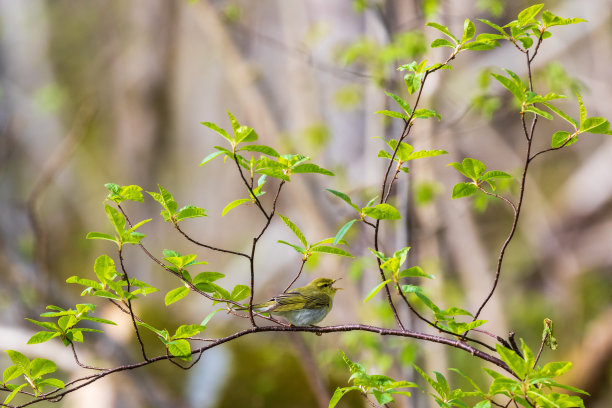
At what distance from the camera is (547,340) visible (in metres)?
1.23

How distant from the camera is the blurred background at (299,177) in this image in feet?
11.0

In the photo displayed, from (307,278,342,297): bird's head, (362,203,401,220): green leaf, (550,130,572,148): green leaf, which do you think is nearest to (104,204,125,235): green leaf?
(362,203,401,220): green leaf

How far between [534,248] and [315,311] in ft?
17.0

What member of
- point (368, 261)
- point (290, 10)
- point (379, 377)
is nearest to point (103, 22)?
point (290, 10)

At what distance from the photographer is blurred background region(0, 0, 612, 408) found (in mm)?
3338

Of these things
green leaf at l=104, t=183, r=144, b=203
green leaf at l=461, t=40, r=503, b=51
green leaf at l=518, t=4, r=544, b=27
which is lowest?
green leaf at l=104, t=183, r=144, b=203

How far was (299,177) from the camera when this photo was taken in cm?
358

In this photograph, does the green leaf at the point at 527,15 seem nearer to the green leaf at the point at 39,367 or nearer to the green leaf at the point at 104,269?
the green leaf at the point at 104,269

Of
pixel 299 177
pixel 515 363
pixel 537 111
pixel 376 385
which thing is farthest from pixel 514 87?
pixel 299 177

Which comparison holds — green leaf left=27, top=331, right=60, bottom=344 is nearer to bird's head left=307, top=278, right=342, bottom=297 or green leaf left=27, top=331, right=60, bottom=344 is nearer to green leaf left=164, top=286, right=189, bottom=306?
green leaf left=164, top=286, right=189, bottom=306

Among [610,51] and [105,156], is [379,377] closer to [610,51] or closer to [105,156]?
[610,51]

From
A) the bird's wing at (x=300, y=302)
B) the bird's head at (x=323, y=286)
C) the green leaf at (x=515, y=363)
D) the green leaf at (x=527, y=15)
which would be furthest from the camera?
the bird's head at (x=323, y=286)

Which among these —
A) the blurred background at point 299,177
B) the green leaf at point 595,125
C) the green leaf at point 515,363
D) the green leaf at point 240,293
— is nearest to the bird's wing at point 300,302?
the blurred background at point 299,177

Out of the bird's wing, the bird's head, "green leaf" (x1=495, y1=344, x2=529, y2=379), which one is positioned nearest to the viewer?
"green leaf" (x1=495, y1=344, x2=529, y2=379)
